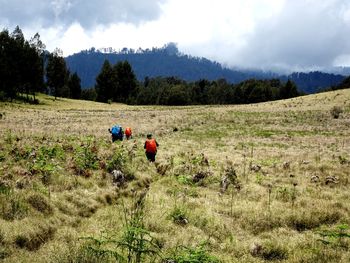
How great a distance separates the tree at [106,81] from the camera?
115m

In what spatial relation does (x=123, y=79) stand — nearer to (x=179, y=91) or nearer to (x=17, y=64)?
(x=179, y=91)

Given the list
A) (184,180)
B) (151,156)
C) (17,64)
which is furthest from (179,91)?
(184,180)

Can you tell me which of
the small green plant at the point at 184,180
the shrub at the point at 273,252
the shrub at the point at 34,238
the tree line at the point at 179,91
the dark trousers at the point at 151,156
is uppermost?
the tree line at the point at 179,91

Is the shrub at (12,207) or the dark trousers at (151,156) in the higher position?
the dark trousers at (151,156)

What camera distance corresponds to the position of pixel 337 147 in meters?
27.8

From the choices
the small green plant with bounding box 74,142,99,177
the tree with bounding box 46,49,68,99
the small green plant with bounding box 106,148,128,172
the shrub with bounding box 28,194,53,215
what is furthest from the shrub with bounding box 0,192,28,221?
the tree with bounding box 46,49,68,99

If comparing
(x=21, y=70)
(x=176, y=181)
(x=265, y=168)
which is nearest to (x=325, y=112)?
(x=265, y=168)

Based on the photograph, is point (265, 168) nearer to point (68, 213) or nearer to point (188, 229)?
point (188, 229)

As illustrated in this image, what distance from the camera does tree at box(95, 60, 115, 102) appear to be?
11538cm

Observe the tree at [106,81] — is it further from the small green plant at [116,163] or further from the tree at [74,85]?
the small green plant at [116,163]

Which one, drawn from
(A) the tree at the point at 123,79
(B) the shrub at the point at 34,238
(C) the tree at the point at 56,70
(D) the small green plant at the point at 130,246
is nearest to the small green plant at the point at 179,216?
(D) the small green plant at the point at 130,246

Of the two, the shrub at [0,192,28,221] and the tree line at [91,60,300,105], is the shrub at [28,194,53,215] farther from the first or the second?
the tree line at [91,60,300,105]

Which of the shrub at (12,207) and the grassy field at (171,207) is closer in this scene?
the grassy field at (171,207)

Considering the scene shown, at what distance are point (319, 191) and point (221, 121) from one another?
34810 mm
